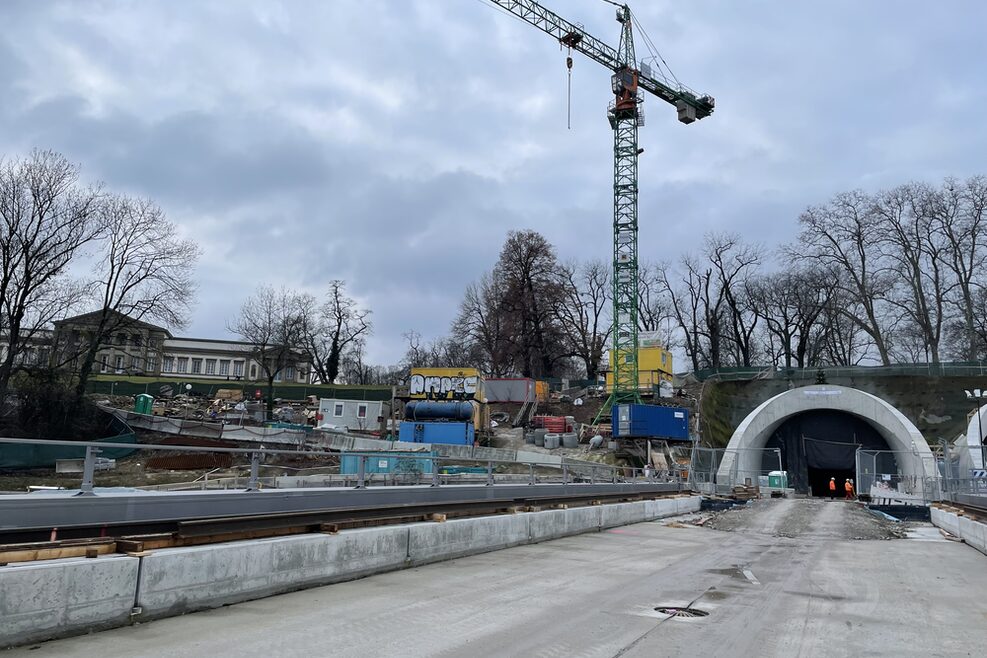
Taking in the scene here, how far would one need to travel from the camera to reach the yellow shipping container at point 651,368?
195ft

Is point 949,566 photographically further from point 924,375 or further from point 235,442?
point 924,375

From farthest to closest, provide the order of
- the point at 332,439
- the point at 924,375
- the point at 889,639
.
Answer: the point at 924,375 < the point at 332,439 < the point at 889,639

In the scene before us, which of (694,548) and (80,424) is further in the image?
(80,424)

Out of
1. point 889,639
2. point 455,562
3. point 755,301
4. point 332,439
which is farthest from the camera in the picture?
point 755,301

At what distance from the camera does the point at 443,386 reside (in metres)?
52.3

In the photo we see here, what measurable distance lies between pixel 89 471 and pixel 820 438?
53.8m

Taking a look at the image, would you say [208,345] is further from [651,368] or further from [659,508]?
[659,508]

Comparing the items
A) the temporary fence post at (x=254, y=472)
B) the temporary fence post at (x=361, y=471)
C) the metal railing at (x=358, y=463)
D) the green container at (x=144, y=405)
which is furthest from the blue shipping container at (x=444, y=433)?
the temporary fence post at (x=254, y=472)

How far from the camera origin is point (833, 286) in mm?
64938

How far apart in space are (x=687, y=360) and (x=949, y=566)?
71348 mm

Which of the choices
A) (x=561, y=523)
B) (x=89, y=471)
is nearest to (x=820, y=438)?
(x=561, y=523)

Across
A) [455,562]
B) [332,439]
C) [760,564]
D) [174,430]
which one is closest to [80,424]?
[174,430]

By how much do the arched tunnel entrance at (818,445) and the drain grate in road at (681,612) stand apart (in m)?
45.4

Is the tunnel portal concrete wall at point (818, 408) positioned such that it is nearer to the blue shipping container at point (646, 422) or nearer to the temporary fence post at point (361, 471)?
the blue shipping container at point (646, 422)
